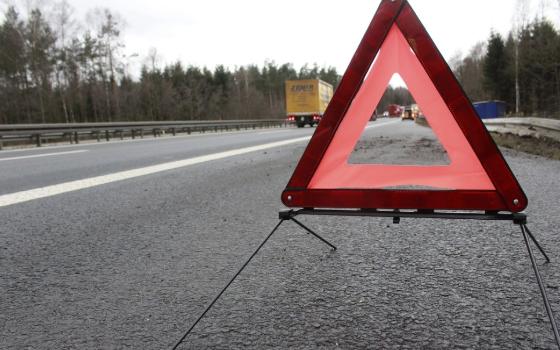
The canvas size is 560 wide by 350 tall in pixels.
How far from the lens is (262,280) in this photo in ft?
6.64

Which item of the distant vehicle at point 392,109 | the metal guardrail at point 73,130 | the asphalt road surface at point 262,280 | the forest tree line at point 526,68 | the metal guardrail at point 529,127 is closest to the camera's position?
the asphalt road surface at point 262,280

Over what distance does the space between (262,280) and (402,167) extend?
868 millimetres

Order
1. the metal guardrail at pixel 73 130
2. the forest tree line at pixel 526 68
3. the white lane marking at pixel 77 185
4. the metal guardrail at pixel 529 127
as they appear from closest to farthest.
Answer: the white lane marking at pixel 77 185, the metal guardrail at pixel 529 127, the metal guardrail at pixel 73 130, the forest tree line at pixel 526 68

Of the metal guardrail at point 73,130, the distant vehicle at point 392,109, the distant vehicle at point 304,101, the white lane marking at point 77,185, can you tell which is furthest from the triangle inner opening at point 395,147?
the distant vehicle at point 304,101

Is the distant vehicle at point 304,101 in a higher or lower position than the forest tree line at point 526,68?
lower

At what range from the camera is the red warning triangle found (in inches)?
60.9

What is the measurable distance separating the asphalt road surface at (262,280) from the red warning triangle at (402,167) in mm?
434

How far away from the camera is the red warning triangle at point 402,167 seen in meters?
1.55

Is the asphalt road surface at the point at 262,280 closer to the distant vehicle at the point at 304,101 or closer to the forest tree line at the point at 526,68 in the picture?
the distant vehicle at the point at 304,101

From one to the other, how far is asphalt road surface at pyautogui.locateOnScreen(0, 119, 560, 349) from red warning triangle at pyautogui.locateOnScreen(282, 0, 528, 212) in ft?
1.42

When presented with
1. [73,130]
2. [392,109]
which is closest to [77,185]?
[392,109]

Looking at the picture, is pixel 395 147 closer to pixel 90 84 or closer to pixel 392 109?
pixel 392 109

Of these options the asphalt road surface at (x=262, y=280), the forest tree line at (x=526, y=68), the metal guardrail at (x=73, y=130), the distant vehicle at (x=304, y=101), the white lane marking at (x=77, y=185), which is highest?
the forest tree line at (x=526, y=68)

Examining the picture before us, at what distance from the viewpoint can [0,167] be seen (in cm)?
725
